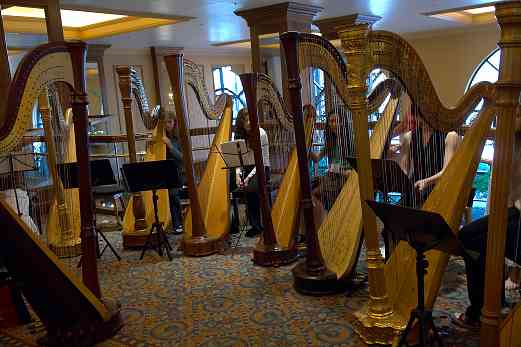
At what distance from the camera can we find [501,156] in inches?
79.0

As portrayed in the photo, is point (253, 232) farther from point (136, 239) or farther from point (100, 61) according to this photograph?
point (100, 61)

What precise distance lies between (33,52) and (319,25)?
6.08 m

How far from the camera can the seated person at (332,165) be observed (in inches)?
154

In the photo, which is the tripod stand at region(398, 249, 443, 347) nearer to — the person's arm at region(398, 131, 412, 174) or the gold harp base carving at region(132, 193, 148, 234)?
the person's arm at region(398, 131, 412, 174)

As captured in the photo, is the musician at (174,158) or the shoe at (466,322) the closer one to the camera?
the shoe at (466,322)

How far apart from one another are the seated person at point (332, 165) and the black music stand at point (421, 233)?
5.16ft

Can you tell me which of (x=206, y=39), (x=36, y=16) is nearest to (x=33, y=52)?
(x=36, y=16)

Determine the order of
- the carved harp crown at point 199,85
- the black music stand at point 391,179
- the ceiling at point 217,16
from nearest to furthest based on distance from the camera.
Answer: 1. the black music stand at point 391,179
2. the carved harp crown at point 199,85
3. the ceiling at point 217,16

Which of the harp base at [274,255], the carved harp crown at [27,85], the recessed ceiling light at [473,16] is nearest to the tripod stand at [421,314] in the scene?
the harp base at [274,255]

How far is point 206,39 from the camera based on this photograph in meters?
9.87

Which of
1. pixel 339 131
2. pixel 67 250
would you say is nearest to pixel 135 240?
pixel 67 250

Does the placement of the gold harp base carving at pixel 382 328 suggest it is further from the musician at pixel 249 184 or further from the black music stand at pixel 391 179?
the musician at pixel 249 184

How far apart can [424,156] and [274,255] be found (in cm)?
144

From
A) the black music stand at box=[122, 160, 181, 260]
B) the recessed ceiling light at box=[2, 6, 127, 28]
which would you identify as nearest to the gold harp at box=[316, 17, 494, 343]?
the black music stand at box=[122, 160, 181, 260]
